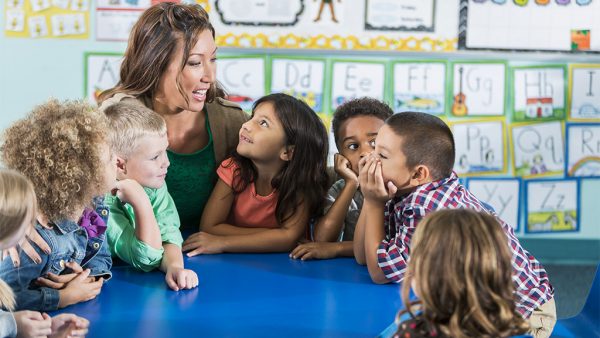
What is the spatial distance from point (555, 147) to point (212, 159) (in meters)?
2.34

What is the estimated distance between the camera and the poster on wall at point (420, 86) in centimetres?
390

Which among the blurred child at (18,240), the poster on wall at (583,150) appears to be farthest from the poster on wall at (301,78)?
the blurred child at (18,240)

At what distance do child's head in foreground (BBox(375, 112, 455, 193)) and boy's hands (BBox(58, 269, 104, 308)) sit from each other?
71 centimetres

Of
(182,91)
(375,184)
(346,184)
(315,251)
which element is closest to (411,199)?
(375,184)

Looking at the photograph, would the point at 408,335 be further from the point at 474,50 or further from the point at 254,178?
the point at 474,50

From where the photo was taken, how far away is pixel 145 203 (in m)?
1.79

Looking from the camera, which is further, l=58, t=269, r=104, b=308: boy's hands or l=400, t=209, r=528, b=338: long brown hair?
l=58, t=269, r=104, b=308: boy's hands

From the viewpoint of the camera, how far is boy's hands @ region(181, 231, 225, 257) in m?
2.04

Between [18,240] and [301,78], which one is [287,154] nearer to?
[18,240]

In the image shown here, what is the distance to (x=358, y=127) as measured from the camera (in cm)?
233

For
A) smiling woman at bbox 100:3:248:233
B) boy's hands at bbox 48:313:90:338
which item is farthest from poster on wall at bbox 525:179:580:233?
boy's hands at bbox 48:313:90:338

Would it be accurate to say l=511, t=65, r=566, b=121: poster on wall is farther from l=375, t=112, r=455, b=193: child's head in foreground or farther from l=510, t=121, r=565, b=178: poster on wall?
l=375, t=112, r=455, b=193: child's head in foreground

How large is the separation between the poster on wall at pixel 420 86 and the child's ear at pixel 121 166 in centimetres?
222

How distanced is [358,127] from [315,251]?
468mm
